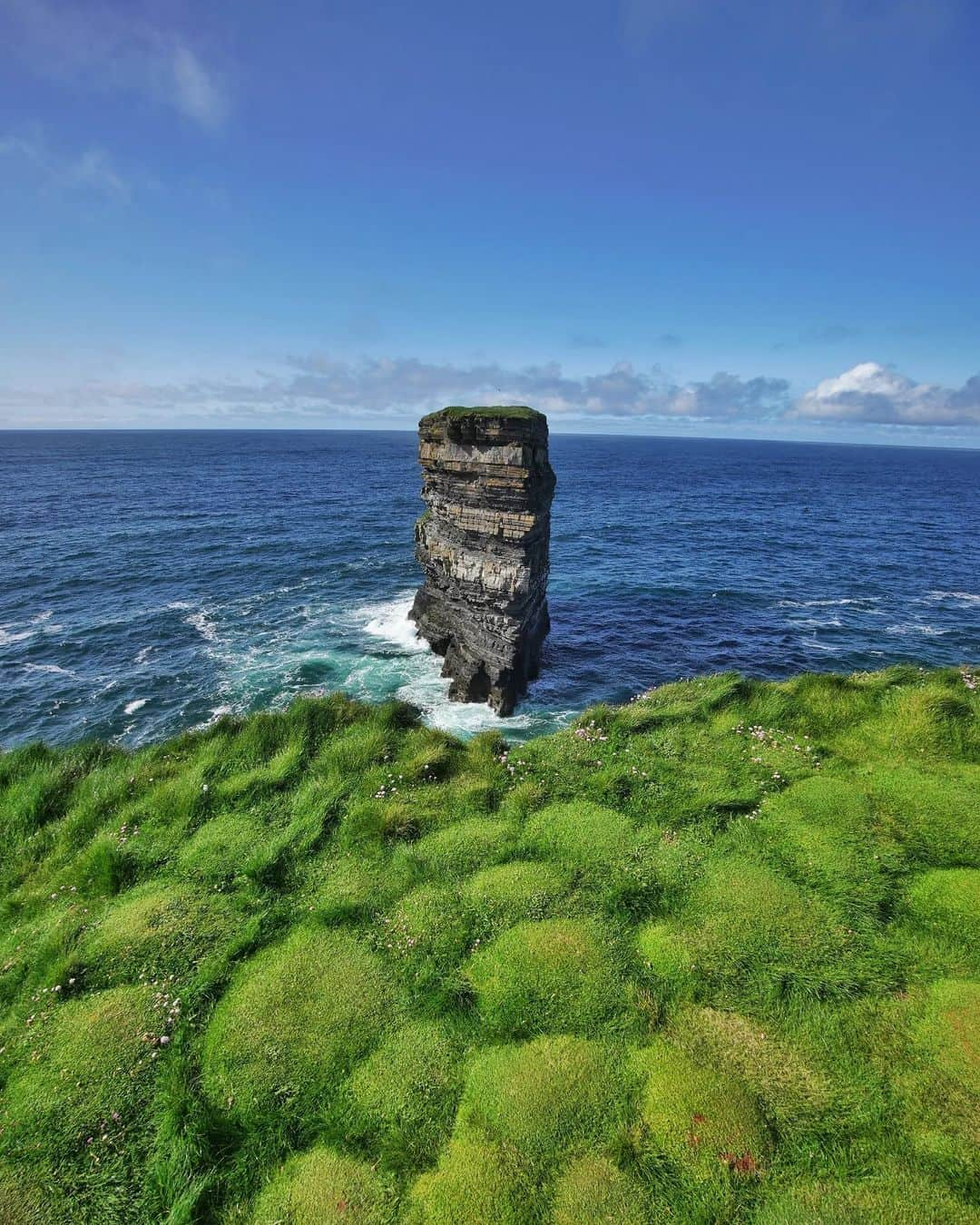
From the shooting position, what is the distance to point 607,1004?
26.3 feet

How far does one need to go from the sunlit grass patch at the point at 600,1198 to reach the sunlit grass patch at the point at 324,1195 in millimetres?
1820

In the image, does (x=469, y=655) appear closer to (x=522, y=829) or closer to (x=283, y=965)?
(x=522, y=829)

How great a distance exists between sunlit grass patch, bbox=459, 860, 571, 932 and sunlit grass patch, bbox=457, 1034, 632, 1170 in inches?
82.0

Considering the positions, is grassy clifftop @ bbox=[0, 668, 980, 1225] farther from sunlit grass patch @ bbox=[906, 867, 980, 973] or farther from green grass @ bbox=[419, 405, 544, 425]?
green grass @ bbox=[419, 405, 544, 425]

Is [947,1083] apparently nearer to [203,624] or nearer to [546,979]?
[546,979]

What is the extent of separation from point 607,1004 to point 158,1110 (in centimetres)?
585

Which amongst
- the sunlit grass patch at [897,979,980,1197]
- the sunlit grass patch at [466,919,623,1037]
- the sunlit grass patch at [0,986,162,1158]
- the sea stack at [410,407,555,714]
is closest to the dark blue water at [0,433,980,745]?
the sea stack at [410,407,555,714]

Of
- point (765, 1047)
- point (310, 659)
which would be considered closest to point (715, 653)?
point (310, 659)

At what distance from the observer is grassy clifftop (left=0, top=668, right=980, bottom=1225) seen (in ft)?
20.4

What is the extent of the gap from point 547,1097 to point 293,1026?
3.52 meters

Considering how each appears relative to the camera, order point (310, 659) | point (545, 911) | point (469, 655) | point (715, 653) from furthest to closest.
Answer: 1. point (715, 653)
2. point (310, 659)
3. point (469, 655)
4. point (545, 911)

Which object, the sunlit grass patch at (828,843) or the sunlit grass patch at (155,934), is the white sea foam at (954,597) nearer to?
the sunlit grass patch at (828,843)

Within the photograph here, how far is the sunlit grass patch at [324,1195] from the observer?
5949 mm

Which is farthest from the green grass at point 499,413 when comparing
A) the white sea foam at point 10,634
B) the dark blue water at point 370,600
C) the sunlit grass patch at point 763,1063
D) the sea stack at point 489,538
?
the white sea foam at point 10,634
